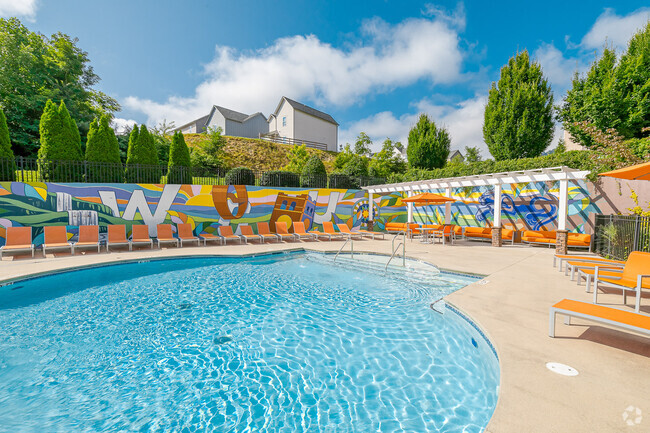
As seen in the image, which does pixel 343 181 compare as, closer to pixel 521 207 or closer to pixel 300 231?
pixel 300 231

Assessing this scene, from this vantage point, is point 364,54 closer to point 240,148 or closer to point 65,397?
point 65,397

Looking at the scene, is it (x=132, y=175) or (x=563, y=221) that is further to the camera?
(x=132, y=175)

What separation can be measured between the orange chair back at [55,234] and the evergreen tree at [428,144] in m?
23.9

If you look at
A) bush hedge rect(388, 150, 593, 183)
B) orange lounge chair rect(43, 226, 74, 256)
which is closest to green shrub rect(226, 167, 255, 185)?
orange lounge chair rect(43, 226, 74, 256)

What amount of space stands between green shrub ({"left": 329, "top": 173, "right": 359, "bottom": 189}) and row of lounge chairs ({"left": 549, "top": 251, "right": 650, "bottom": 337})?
38.4 feet

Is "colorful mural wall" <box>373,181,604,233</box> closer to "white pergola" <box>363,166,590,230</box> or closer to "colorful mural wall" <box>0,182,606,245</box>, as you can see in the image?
"colorful mural wall" <box>0,182,606,245</box>

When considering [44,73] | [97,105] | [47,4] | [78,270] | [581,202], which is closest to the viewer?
[78,270]

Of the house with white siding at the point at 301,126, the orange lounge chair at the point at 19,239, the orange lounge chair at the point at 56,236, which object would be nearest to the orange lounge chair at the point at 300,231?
the orange lounge chair at the point at 56,236

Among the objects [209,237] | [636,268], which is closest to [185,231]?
[209,237]

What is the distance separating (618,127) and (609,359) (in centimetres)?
1784

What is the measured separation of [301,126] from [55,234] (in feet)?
97.5

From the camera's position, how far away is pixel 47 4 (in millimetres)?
9664

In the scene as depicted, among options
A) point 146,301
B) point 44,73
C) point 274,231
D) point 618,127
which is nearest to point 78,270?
point 146,301

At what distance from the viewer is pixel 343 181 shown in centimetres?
1764
